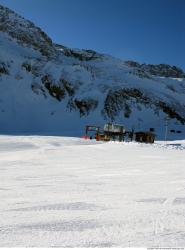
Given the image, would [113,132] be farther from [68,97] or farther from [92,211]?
[68,97]

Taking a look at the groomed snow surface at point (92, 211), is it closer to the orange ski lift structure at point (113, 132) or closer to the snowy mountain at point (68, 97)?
the orange ski lift structure at point (113, 132)

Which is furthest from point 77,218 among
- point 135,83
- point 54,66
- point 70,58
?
point 70,58

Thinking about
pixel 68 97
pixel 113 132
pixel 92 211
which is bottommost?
pixel 92 211

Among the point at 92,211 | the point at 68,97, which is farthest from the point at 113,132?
the point at 68,97

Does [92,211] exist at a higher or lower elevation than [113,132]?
lower

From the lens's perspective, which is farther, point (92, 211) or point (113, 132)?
point (113, 132)

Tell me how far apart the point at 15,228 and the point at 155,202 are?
2.27 meters

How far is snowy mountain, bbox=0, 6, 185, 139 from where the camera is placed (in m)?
52.0

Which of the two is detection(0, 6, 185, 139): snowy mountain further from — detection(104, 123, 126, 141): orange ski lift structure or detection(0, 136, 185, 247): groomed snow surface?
detection(0, 136, 185, 247): groomed snow surface

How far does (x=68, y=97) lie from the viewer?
197 feet

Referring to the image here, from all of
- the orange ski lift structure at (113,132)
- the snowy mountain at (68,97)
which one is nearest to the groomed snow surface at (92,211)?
the orange ski lift structure at (113,132)

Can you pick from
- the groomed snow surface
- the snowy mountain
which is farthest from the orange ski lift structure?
the groomed snow surface

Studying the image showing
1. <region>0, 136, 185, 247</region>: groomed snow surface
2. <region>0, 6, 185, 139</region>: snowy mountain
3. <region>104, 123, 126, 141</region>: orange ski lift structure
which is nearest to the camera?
<region>0, 136, 185, 247</region>: groomed snow surface

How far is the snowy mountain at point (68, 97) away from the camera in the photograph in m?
52.0
